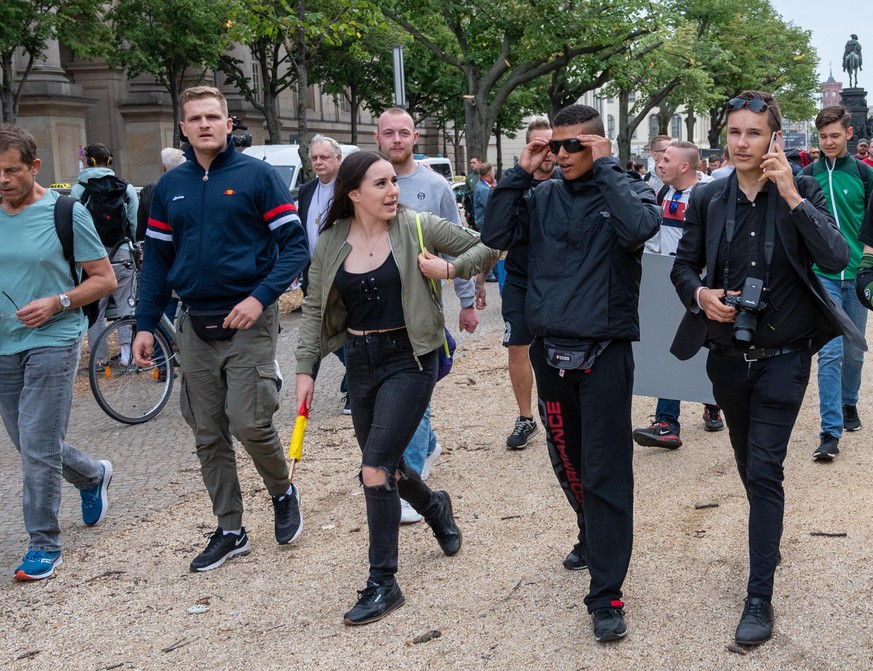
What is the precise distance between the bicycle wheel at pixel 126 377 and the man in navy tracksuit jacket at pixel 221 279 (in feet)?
10.8

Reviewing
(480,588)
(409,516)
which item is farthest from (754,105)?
(409,516)

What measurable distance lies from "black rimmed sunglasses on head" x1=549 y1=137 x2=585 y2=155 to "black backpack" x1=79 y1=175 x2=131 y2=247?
6.60 m

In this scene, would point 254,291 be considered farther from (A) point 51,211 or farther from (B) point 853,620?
(B) point 853,620

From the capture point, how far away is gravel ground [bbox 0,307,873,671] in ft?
13.1

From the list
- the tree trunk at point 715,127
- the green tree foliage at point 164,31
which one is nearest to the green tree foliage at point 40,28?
the green tree foliage at point 164,31

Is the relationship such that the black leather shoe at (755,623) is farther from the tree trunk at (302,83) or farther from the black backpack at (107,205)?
the tree trunk at (302,83)

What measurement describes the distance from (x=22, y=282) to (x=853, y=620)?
394 centimetres

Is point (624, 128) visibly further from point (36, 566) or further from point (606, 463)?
point (606, 463)

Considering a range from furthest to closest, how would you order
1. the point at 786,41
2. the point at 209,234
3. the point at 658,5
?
the point at 786,41, the point at 658,5, the point at 209,234

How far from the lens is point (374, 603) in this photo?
436 cm

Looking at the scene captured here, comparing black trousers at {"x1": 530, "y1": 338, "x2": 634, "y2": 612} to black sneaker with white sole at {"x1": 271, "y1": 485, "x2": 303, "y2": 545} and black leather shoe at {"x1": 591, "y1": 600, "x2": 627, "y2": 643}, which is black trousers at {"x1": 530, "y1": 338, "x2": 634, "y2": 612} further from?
black sneaker with white sole at {"x1": 271, "y1": 485, "x2": 303, "y2": 545}

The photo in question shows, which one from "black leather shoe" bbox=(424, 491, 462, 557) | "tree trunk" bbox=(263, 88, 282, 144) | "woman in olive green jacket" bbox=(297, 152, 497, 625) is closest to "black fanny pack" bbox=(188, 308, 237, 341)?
"woman in olive green jacket" bbox=(297, 152, 497, 625)

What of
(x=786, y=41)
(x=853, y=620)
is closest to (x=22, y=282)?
(x=853, y=620)

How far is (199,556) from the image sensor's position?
5.15m
